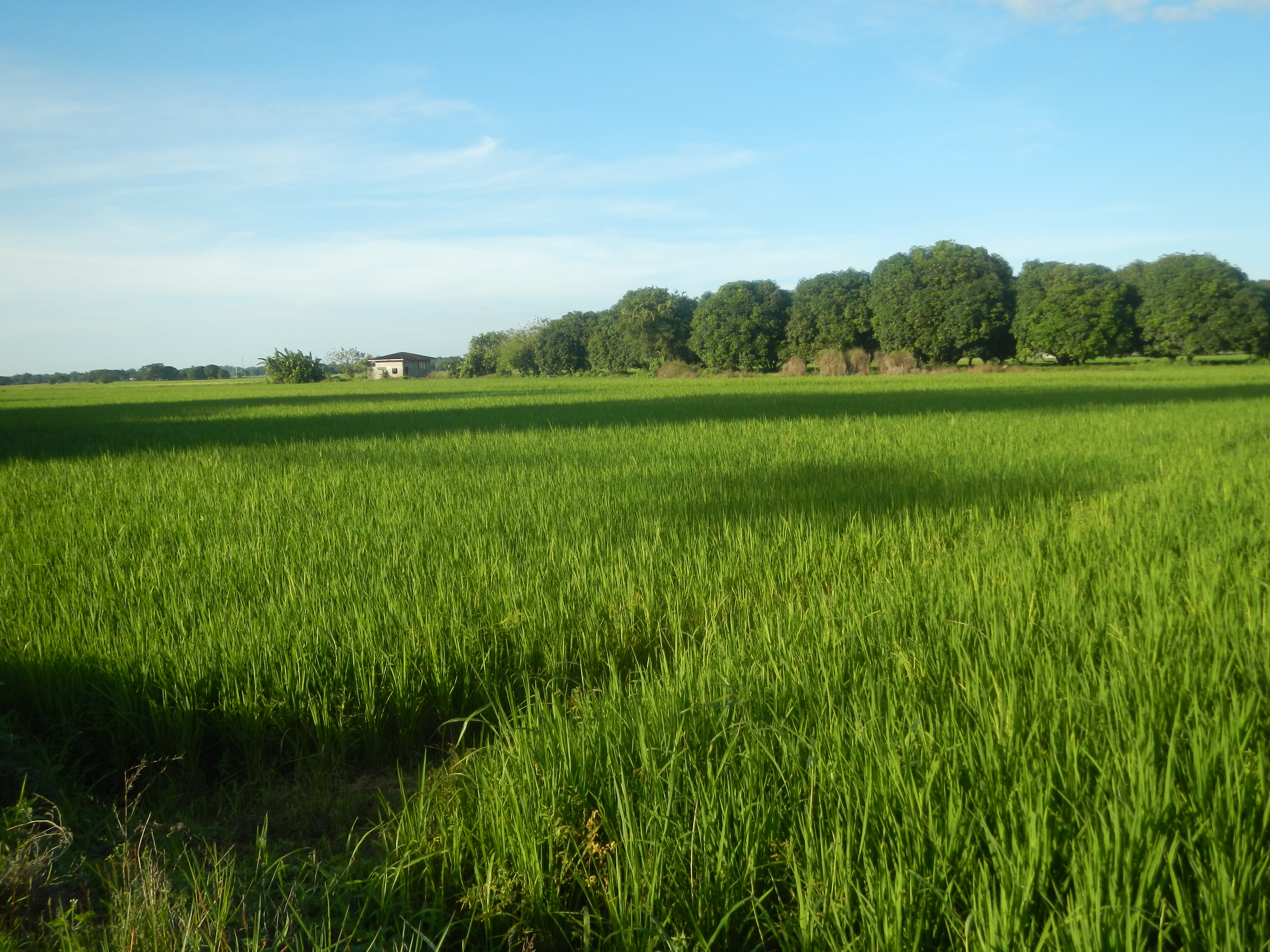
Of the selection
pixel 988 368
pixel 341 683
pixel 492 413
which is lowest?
pixel 341 683

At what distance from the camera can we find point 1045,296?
4456cm

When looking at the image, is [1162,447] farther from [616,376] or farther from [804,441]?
[616,376]

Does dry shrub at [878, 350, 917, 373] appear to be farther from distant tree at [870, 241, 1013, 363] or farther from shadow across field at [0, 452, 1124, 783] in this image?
shadow across field at [0, 452, 1124, 783]

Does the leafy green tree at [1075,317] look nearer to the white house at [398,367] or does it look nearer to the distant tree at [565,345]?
the distant tree at [565,345]

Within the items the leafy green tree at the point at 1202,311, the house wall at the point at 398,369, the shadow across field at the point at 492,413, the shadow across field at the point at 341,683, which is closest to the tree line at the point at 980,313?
the leafy green tree at the point at 1202,311

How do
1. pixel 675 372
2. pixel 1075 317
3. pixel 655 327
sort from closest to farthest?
1. pixel 1075 317
2. pixel 675 372
3. pixel 655 327

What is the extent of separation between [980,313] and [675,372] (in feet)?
62.0

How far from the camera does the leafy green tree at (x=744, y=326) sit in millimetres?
55031

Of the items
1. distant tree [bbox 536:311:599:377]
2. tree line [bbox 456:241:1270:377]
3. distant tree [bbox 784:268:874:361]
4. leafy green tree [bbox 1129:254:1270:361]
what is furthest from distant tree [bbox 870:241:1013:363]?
distant tree [bbox 536:311:599:377]

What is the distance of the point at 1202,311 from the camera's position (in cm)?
4344

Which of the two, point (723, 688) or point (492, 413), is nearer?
point (723, 688)

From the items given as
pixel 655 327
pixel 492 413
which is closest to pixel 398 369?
pixel 655 327

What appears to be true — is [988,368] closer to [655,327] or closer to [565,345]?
[655,327]

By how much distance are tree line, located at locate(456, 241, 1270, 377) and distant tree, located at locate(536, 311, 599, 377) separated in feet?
37.3
